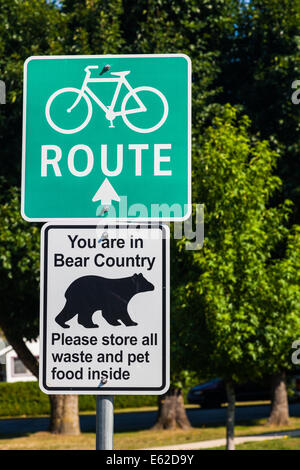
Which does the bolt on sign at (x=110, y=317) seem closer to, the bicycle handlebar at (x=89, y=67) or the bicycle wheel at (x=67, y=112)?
the bicycle wheel at (x=67, y=112)

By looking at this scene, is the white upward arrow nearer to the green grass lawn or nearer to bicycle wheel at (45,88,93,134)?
bicycle wheel at (45,88,93,134)

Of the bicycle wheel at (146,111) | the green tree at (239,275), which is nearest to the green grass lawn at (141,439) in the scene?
the green tree at (239,275)


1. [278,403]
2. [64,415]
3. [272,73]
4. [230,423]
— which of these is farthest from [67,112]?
[278,403]

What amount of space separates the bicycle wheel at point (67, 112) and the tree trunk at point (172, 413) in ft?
62.0

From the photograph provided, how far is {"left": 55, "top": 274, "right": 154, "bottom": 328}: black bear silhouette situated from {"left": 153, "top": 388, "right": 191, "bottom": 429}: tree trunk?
744 inches

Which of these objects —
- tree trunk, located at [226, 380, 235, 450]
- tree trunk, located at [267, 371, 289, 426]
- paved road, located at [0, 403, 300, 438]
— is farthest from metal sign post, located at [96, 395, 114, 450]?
paved road, located at [0, 403, 300, 438]

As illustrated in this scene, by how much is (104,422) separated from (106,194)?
3.32ft

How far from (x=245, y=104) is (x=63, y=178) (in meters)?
15.4

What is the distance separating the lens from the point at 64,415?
20.6 m

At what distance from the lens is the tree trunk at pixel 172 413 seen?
21.5 m

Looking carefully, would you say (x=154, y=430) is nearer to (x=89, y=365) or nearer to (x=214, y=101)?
(x=214, y=101)

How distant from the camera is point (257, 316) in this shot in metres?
12.8

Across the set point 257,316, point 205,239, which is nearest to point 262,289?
point 257,316

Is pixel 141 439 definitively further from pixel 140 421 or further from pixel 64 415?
pixel 140 421
